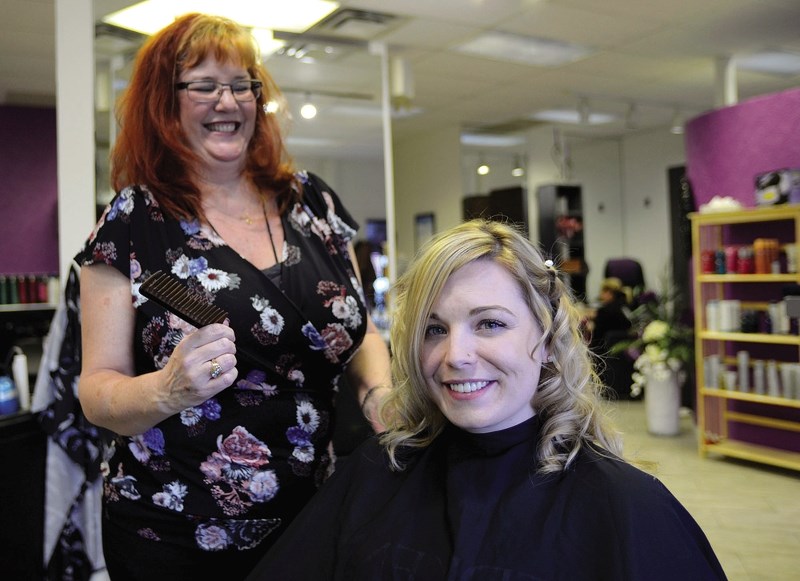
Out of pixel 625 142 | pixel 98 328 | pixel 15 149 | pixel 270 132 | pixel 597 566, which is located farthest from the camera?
pixel 625 142


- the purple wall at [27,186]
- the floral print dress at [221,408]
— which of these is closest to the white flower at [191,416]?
the floral print dress at [221,408]

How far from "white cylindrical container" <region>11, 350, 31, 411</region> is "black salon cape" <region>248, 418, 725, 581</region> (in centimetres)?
155

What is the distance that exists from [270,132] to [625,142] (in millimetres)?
9948

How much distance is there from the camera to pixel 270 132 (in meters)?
1.57

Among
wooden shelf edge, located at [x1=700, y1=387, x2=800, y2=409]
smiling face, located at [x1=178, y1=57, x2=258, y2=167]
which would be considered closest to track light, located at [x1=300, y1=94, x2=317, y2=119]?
wooden shelf edge, located at [x1=700, y1=387, x2=800, y2=409]

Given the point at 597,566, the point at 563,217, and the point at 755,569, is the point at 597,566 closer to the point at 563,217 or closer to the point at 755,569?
the point at 755,569

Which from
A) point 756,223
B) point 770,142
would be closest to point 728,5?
point 770,142

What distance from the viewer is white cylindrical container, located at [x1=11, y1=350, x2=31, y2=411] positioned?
2.49 meters

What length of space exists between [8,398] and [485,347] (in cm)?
187

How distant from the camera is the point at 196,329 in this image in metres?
1.21

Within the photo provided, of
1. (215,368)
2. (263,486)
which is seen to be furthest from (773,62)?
(215,368)

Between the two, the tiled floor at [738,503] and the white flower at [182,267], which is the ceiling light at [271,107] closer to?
the white flower at [182,267]

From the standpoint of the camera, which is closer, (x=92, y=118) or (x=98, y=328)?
(x=98, y=328)

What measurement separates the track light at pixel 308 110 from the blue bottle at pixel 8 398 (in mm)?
3184
